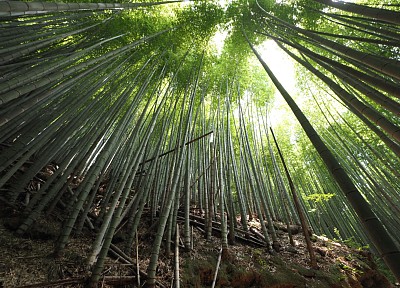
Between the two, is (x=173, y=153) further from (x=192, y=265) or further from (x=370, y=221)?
(x=370, y=221)

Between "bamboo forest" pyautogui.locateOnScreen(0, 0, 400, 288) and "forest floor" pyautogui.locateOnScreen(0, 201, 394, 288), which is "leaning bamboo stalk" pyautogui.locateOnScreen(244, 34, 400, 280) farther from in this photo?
"forest floor" pyautogui.locateOnScreen(0, 201, 394, 288)

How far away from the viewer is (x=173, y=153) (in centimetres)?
439

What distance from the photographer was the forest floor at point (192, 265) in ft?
7.13

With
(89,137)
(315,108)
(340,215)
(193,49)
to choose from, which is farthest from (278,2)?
(340,215)

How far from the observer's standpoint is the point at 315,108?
7.78m

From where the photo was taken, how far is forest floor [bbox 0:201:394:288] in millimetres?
2172

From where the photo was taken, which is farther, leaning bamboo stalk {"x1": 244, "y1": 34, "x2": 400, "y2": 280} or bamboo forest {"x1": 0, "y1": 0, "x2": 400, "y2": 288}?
bamboo forest {"x1": 0, "y1": 0, "x2": 400, "y2": 288}

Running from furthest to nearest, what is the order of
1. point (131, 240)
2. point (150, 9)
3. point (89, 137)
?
1. point (150, 9)
2. point (89, 137)
3. point (131, 240)

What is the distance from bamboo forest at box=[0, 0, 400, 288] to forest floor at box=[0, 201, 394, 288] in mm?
17

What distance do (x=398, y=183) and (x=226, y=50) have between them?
541 centimetres

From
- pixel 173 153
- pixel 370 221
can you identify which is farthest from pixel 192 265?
pixel 370 221

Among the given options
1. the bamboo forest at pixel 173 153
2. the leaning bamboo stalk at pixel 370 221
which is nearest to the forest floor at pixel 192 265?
the bamboo forest at pixel 173 153

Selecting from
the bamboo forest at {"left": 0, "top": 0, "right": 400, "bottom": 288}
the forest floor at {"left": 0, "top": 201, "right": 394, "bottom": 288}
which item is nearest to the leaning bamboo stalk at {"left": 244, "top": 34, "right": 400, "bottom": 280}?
the bamboo forest at {"left": 0, "top": 0, "right": 400, "bottom": 288}

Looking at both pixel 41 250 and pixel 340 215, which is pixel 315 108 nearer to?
pixel 340 215
